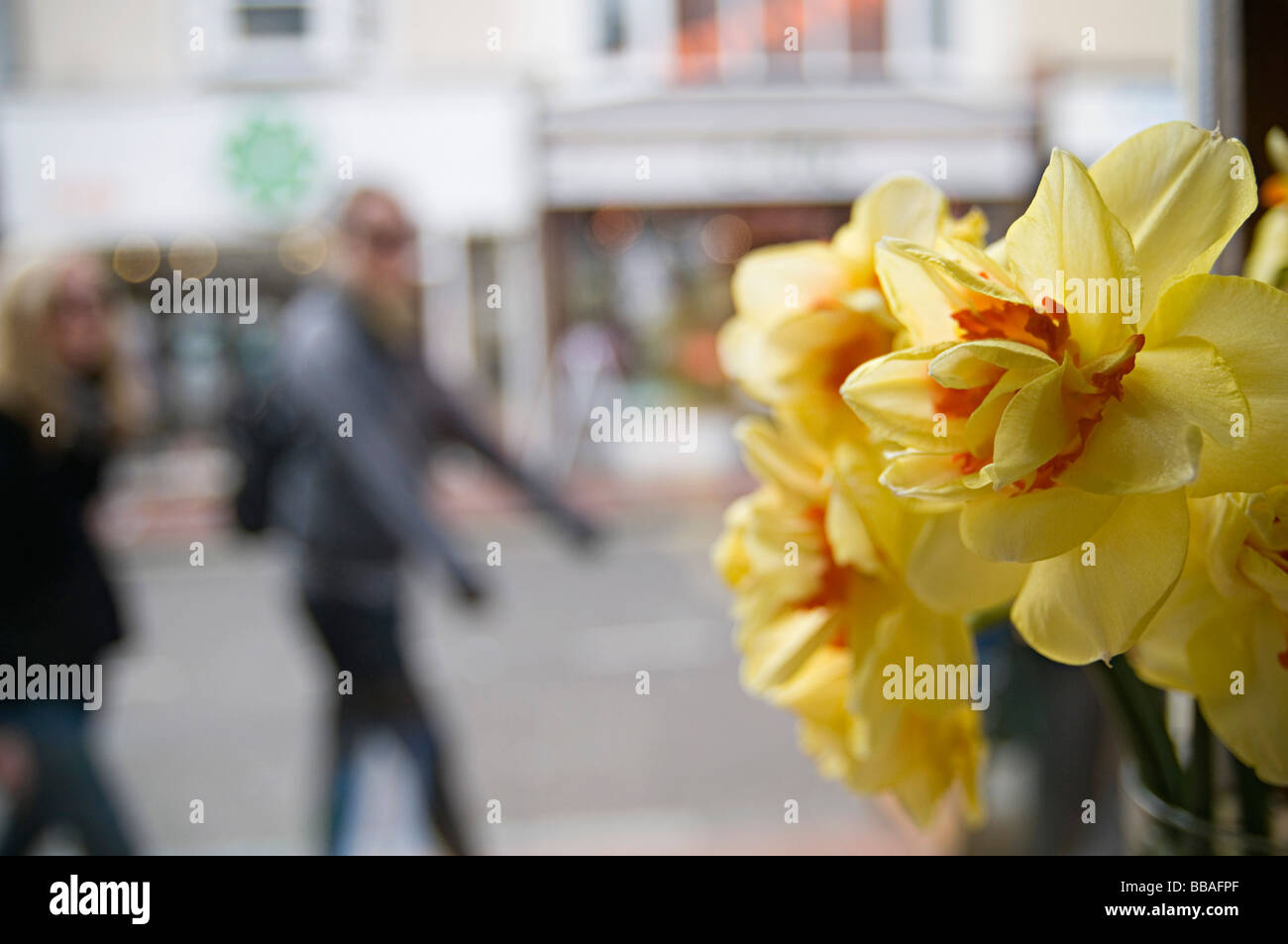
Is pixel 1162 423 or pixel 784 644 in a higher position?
pixel 1162 423

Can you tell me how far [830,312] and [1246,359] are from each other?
20 centimetres

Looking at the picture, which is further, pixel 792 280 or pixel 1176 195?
pixel 792 280

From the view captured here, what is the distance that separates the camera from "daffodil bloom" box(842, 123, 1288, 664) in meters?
0.45

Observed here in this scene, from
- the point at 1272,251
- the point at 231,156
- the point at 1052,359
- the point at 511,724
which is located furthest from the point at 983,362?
the point at 231,156

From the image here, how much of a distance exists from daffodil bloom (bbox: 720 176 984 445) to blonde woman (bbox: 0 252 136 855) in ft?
6.24

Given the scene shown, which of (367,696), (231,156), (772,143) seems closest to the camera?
(367,696)

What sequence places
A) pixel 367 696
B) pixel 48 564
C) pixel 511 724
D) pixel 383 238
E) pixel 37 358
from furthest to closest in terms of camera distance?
pixel 511 724 → pixel 383 238 → pixel 367 696 → pixel 37 358 → pixel 48 564

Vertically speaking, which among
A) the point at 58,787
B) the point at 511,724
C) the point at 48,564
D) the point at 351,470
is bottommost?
the point at 511,724

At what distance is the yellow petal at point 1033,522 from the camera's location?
46 cm

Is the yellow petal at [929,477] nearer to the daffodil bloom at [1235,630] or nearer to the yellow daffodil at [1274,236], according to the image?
the daffodil bloom at [1235,630]

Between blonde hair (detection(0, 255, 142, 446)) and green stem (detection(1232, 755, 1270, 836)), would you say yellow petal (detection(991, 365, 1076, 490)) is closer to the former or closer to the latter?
green stem (detection(1232, 755, 1270, 836))

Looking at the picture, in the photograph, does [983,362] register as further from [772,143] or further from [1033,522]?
[772,143]

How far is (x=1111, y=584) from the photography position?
47 cm
